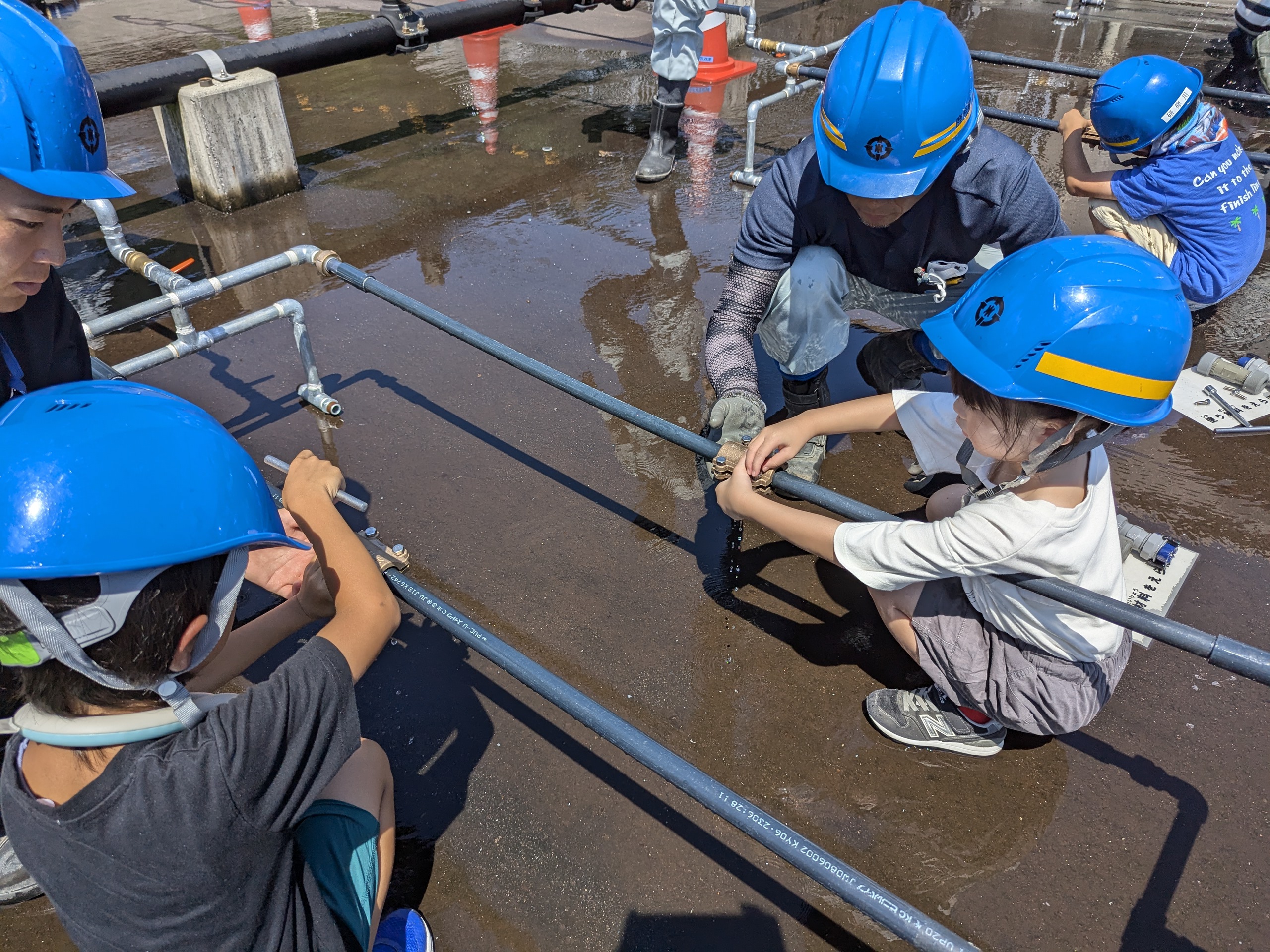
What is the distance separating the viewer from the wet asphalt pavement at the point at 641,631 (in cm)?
196

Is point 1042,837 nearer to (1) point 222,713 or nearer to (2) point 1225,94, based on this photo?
(1) point 222,713

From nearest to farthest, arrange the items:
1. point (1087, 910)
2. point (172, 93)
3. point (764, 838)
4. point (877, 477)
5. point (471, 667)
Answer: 1. point (764, 838)
2. point (1087, 910)
3. point (471, 667)
4. point (877, 477)
5. point (172, 93)

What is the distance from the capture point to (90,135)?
1752 millimetres

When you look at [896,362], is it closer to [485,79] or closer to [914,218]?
[914,218]

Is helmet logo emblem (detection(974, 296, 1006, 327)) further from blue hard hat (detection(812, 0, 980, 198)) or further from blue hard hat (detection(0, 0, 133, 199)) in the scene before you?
blue hard hat (detection(0, 0, 133, 199))

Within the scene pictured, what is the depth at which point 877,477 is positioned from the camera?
3.22 m

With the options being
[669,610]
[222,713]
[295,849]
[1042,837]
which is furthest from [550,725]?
[1042,837]

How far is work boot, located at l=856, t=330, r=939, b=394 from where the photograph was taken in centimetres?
327

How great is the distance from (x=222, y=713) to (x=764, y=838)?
97 centimetres

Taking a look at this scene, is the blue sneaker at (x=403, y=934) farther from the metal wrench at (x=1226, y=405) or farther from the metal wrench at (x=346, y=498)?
the metal wrench at (x=1226, y=405)

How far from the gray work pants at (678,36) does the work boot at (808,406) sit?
3116 millimetres

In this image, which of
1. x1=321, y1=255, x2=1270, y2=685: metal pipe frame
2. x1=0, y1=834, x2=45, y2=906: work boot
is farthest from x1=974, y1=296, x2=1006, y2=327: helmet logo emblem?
x1=0, y1=834, x2=45, y2=906: work boot

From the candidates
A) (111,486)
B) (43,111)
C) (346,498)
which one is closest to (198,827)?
(111,486)

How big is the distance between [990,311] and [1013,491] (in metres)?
0.44
